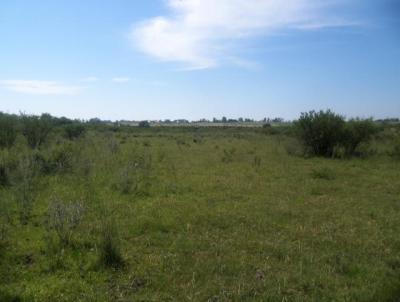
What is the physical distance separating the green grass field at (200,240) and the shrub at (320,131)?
10.7m

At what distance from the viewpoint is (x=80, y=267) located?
6.38 metres

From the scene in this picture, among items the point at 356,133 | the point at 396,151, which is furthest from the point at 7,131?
the point at 396,151

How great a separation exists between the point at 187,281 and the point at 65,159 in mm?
11911

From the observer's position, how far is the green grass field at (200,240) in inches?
222

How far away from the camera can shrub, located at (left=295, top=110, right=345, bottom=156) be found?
25125 mm

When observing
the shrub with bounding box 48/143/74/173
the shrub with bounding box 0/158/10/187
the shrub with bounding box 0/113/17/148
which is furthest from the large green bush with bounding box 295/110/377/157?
the shrub with bounding box 0/158/10/187

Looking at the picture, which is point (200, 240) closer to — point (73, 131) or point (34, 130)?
point (34, 130)

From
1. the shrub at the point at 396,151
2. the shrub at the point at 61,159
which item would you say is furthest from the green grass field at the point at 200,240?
the shrub at the point at 396,151

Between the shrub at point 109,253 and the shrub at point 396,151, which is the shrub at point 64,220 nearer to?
the shrub at point 109,253

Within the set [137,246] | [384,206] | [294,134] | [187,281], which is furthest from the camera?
[294,134]

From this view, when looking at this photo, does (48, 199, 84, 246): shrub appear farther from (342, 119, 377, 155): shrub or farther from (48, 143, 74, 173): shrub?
(342, 119, 377, 155): shrub

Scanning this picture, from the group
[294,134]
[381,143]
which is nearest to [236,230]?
[294,134]

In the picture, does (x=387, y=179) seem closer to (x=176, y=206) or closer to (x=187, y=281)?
(x=176, y=206)

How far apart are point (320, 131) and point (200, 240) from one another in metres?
19.1
